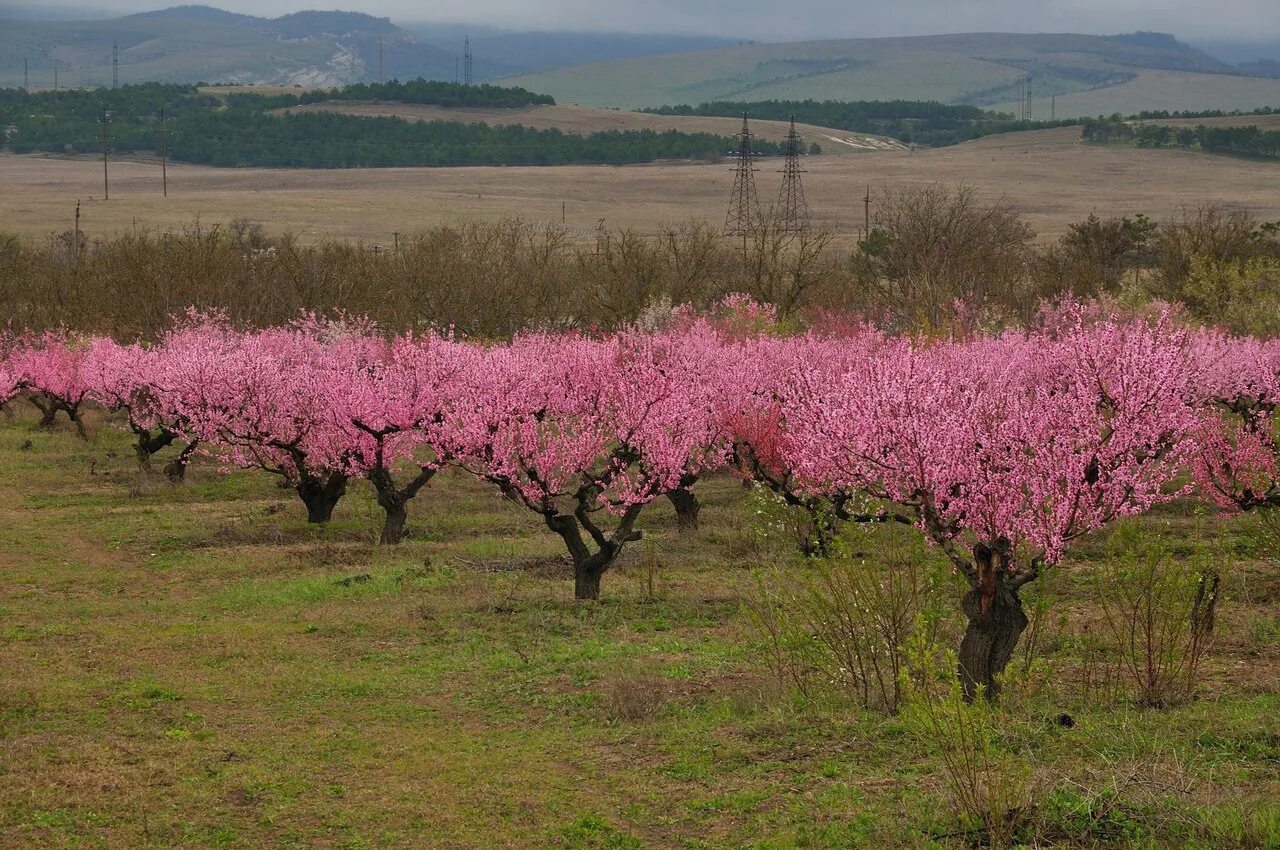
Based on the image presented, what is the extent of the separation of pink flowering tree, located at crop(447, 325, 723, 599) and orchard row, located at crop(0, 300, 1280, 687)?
0.22 ft

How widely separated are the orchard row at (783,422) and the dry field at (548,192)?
9055cm

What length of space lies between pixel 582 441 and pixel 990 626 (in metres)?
9.71

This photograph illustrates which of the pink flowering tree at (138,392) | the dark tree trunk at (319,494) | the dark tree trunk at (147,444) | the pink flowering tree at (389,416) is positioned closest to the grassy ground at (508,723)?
the pink flowering tree at (389,416)

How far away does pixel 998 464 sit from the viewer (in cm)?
1522

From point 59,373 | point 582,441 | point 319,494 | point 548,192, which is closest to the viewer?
point 582,441

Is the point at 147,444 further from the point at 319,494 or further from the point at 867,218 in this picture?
the point at 867,218

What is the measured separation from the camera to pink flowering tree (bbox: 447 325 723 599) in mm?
23125

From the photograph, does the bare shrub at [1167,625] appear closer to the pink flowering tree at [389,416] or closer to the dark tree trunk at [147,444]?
the pink flowering tree at [389,416]

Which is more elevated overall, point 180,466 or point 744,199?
point 744,199

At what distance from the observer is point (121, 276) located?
6300cm

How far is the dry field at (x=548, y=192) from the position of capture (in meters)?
139

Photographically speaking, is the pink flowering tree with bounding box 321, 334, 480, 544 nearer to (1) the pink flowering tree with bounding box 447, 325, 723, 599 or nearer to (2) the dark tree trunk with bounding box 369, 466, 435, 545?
(2) the dark tree trunk with bounding box 369, 466, 435, 545

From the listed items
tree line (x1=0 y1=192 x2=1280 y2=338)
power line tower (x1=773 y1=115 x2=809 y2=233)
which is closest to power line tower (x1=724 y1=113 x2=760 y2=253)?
power line tower (x1=773 y1=115 x2=809 y2=233)

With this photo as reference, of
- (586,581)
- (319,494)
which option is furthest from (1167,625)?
(319,494)
